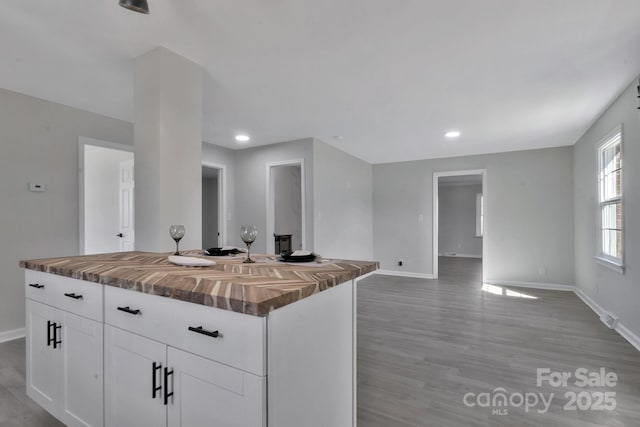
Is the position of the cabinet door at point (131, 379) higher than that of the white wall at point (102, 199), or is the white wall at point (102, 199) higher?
the white wall at point (102, 199)

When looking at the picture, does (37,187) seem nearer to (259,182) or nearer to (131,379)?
(259,182)

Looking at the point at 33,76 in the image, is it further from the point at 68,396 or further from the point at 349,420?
the point at 349,420

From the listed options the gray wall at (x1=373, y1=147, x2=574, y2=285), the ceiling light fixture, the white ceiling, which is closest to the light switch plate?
the white ceiling

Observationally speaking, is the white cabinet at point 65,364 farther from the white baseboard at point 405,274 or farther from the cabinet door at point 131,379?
the white baseboard at point 405,274

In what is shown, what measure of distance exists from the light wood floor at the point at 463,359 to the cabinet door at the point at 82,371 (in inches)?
18.8

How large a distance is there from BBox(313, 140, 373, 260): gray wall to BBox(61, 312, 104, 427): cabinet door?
328 centimetres

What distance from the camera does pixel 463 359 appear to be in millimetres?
2504

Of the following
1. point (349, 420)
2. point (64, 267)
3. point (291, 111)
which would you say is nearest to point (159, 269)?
point (64, 267)

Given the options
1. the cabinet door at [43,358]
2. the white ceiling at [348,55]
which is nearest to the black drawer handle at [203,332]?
the cabinet door at [43,358]

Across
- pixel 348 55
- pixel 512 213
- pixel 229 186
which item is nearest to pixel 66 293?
pixel 348 55

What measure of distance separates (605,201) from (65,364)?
16.7 ft

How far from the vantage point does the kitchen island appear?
93 centimetres

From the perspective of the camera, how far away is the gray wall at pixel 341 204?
4.70m

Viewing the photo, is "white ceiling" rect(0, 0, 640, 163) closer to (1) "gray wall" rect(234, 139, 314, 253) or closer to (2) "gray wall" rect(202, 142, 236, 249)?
(1) "gray wall" rect(234, 139, 314, 253)
